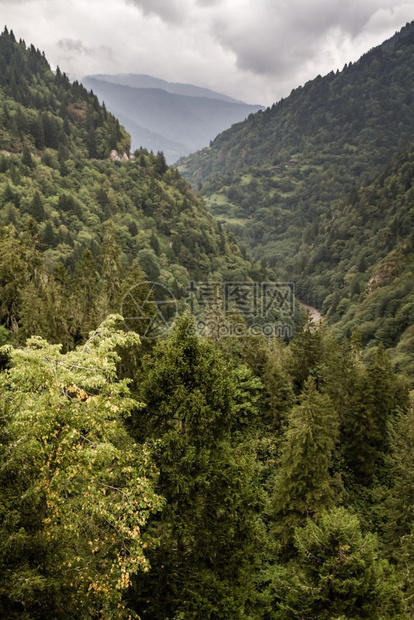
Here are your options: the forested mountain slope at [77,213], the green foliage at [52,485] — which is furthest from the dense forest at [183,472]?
the forested mountain slope at [77,213]

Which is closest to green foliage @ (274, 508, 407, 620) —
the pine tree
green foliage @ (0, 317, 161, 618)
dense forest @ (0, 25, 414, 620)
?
dense forest @ (0, 25, 414, 620)

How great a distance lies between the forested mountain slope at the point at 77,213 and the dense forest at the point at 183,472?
0.60 meters

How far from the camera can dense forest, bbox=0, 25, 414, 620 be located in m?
7.54

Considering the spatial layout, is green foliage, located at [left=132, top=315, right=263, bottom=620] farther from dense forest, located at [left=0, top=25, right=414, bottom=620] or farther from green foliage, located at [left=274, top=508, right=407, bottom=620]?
green foliage, located at [left=274, top=508, right=407, bottom=620]

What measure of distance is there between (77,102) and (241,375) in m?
136

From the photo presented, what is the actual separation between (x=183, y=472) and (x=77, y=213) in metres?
84.6

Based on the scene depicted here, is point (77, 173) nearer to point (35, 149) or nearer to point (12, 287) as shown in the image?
point (35, 149)

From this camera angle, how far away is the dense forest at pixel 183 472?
7.54 metres

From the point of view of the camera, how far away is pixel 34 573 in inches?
278

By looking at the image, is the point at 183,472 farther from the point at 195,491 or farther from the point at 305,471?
the point at 305,471

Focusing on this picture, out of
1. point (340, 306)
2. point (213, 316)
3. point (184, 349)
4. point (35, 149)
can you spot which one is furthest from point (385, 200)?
point (184, 349)

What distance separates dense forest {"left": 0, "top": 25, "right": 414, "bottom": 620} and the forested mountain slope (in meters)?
0.60

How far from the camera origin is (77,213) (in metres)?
85.6

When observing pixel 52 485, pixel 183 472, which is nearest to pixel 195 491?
pixel 183 472
